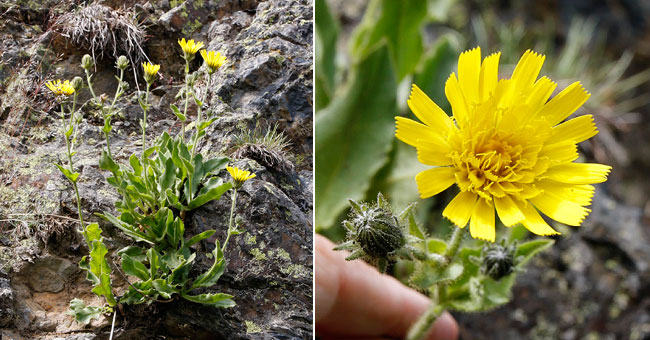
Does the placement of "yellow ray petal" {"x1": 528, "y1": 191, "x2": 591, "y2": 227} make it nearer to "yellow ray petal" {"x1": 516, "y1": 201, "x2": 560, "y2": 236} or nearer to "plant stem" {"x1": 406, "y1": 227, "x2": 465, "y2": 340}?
"yellow ray petal" {"x1": 516, "y1": 201, "x2": 560, "y2": 236}

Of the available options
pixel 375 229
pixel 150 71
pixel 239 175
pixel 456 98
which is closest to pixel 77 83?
pixel 150 71

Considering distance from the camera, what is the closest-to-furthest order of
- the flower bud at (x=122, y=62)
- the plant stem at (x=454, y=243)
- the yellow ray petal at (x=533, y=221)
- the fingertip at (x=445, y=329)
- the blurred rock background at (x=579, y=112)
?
the yellow ray petal at (x=533, y=221), the plant stem at (x=454, y=243), the flower bud at (x=122, y=62), the blurred rock background at (x=579, y=112), the fingertip at (x=445, y=329)

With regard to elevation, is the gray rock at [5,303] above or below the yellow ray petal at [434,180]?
below

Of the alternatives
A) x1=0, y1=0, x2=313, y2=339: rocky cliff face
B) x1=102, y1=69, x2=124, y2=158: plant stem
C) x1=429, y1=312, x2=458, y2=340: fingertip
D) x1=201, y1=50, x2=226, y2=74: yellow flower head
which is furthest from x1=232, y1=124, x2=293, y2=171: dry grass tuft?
x1=429, y1=312, x2=458, y2=340: fingertip

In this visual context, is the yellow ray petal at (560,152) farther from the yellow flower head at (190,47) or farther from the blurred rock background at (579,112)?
the yellow flower head at (190,47)

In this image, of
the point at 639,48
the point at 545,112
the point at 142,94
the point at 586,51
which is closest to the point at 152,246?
the point at 142,94

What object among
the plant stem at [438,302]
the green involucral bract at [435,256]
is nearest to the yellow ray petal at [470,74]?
the green involucral bract at [435,256]
